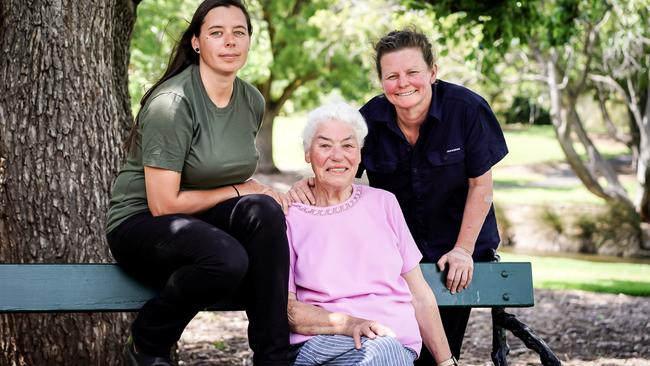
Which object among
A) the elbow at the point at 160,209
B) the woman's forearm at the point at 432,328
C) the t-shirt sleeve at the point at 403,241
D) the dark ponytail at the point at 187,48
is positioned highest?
the dark ponytail at the point at 187,48

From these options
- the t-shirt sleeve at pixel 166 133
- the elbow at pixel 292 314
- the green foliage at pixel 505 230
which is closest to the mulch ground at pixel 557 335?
the elbow at pixel 292 314

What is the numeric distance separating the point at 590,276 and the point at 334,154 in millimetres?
9341

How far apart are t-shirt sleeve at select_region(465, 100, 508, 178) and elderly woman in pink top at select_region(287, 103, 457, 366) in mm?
491

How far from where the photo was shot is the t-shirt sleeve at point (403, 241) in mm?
3586

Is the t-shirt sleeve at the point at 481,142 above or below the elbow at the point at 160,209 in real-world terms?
above

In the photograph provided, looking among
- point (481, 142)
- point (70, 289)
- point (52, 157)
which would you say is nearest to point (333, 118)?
point (481, 142)

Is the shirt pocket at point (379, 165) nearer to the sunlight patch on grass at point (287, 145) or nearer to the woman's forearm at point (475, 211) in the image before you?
the woman's forearm at point (475, 211)

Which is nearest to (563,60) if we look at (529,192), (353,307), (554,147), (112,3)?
(529,192)

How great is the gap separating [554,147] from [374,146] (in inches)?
1513

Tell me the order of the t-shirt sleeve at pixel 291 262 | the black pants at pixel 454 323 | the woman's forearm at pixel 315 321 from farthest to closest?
1. the black pants at pixel 454 323
2. the t-shirt sleeve at pixel 291 262
3. the woman's forearm at pixel 315 321

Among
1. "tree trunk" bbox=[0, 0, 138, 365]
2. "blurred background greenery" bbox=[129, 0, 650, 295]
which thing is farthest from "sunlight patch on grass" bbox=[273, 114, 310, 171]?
"tree trunk" bbox=[0, 0, 138, 365]

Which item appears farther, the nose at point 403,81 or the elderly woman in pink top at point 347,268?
the nose at point 403,81

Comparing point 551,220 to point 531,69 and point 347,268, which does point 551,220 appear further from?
point 347,268

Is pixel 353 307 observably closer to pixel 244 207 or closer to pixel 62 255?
pixel 244 207
